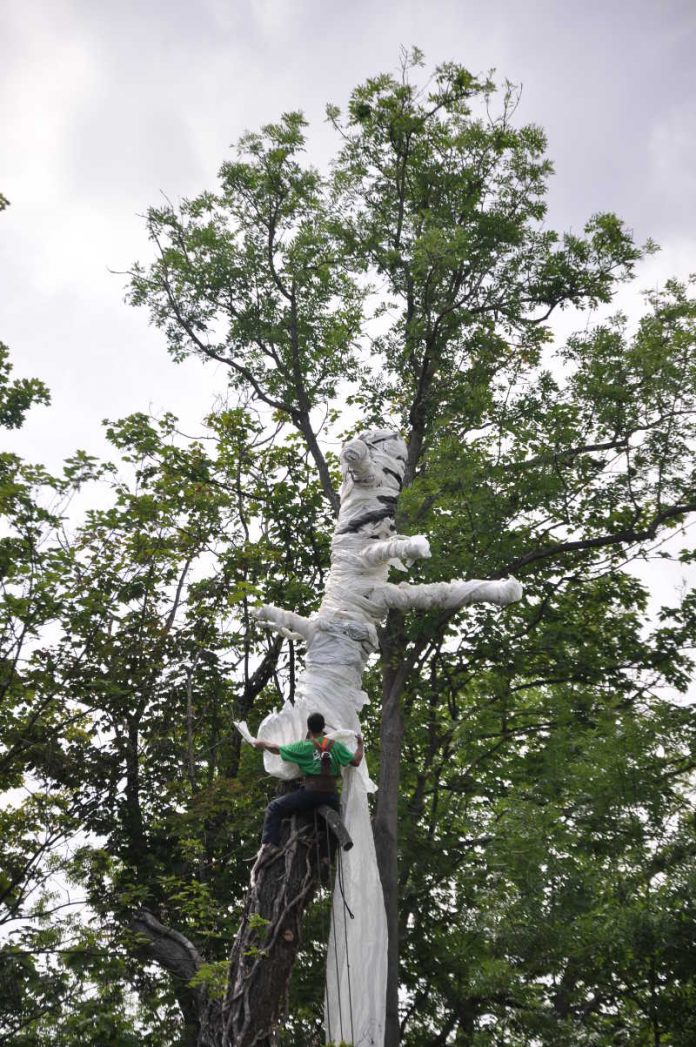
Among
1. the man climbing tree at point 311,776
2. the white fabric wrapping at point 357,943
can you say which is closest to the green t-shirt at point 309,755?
the man climbing tree at point 311,776

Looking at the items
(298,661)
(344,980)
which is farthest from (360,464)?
(298,661)

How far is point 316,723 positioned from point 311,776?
286 mm

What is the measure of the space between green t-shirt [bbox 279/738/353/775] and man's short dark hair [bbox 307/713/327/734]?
0.08 m

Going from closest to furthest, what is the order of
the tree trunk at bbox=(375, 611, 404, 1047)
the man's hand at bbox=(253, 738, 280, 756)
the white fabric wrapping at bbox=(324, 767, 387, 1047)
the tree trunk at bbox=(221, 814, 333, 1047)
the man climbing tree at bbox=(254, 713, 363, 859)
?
the tree trunk at bbox=(221, 814, 333, 1047), the white fabric wrapping at bbox=(324, 767, 387, 1047), the man climbing tree at bbox=(254, 713, 363, 859), the man's hand at bbox=(253, 738, 280, 756), the tree trunk at bbox=(375, 611, 404, 1047)

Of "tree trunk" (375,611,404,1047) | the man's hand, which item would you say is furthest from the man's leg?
"tree trunk" (375,611,404,1047)

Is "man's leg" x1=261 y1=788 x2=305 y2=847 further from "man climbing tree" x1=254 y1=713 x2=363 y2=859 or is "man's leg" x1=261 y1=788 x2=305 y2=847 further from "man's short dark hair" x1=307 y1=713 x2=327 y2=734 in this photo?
"man's short dark hair" x1=307 y1=713 x2=327 y2=734

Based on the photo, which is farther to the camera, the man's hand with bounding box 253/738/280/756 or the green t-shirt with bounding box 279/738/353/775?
the man's hand with bounding box 253/738/280/756

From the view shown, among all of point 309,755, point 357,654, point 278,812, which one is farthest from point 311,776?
point 357,654

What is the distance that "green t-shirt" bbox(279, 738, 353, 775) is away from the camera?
633cm

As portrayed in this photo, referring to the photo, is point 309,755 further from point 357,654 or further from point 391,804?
point 391,804

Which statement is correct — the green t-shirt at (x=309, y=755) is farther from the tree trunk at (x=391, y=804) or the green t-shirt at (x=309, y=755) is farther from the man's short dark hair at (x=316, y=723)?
the tree trunk at (x=391, y=804)

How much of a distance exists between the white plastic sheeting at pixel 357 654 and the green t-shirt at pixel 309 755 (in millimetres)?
127

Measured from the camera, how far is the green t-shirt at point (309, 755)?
633cm

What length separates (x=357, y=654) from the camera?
6828mm
